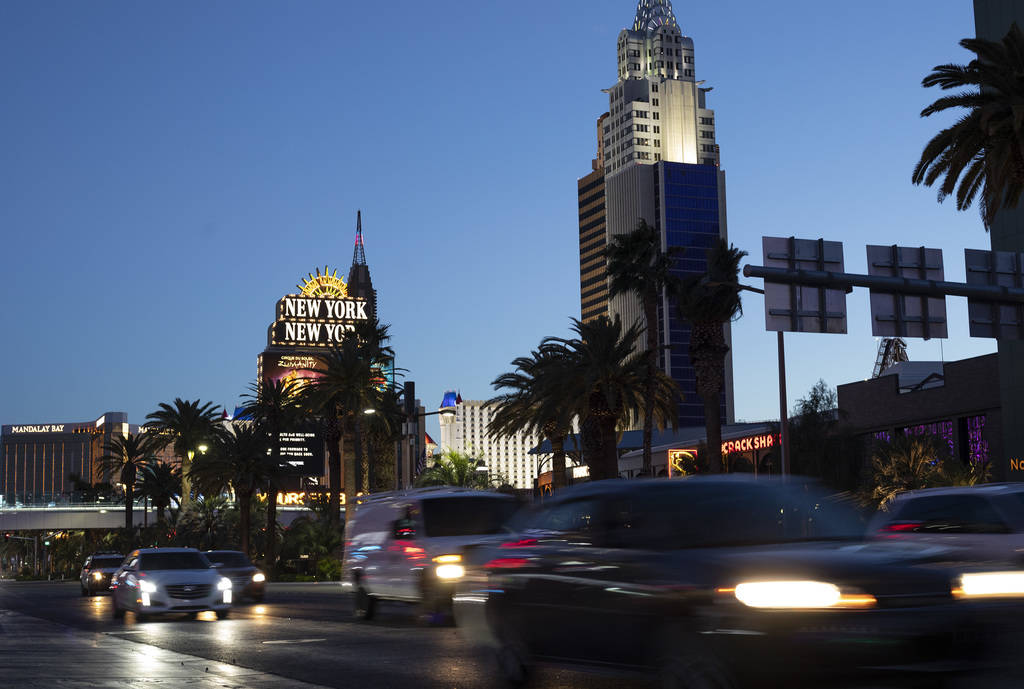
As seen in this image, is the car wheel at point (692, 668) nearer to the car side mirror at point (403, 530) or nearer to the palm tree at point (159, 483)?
the car side mirror at point (403, 530)

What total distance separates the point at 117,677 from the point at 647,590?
5888 mm

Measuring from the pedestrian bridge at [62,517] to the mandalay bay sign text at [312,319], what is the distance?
4938 centimetres

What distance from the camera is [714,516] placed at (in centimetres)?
848

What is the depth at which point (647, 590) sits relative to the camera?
8.18 meters

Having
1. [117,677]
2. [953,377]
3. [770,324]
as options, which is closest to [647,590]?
[117,677]

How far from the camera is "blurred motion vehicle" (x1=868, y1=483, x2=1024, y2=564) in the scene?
1284 cm

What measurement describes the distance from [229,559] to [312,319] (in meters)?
135

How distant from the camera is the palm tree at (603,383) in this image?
47.4m

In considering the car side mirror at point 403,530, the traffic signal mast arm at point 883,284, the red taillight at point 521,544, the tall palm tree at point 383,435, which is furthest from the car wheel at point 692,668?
the tall palm tree at point 383,435

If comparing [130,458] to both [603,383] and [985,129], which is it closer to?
[603,383]

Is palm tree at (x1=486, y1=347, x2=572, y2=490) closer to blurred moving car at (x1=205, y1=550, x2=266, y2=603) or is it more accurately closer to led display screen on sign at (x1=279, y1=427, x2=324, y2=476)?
blurred moving car at (x1=205, y1=550, x2=266, y2=603)

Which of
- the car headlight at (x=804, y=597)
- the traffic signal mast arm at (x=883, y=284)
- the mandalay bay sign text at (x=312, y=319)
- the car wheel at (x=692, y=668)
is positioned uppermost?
the mandalay bay sign text at (x=312, y=319)

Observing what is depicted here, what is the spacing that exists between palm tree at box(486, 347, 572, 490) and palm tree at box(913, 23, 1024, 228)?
17.9 metres

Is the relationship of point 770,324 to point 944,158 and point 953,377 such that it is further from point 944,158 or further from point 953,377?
point 953,377
